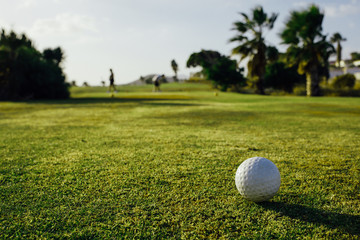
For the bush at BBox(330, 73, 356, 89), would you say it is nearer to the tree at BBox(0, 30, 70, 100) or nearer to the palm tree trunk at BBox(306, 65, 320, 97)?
the palm tree trunk at BBox(306, 65, 320, 97)

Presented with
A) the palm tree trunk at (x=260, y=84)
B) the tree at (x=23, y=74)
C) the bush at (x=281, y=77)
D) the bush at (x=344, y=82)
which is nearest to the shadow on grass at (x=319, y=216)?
the tree at (x=23, y=74)

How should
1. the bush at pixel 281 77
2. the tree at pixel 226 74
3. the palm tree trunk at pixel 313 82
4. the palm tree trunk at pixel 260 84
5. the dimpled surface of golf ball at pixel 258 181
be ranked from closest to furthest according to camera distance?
the dimpled surface of golf ball at pixel 258 181
the palm tree trunk at pixel 313 82
the palm tree trunk at pixel 260 84
the tree at pixel 226 74
the bush at pixel 281 77

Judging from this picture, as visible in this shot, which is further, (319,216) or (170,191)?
(170,191)

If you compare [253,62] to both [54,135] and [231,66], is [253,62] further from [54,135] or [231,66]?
[54,135]

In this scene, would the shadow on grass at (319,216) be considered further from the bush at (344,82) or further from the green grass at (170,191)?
the bush at (344,82)

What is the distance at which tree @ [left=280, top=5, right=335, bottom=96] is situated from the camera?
1087 inches

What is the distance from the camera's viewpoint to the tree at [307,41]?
27609 mm

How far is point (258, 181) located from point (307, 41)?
1189 inches

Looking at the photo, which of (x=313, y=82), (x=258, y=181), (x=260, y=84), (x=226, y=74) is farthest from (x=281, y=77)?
(x=258, y=181)

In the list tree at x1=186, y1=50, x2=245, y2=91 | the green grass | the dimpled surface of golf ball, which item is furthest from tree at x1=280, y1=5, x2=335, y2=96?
the dimpled surface of golf ball

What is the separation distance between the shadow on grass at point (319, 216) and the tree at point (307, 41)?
95.5 ft

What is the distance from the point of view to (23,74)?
27.0 m

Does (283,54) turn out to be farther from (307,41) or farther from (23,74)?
(23,74)

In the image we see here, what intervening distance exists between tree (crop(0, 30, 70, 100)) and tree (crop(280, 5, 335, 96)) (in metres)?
25.7
